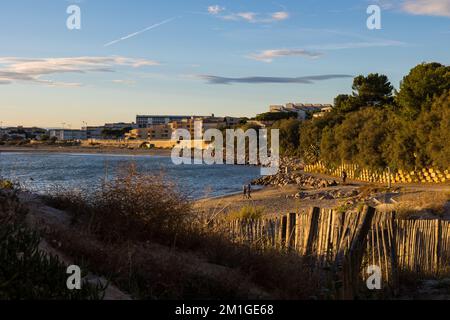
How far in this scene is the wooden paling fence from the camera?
9242 millimetres

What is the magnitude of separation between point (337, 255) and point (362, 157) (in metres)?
43.7

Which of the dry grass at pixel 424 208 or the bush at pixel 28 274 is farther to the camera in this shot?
the dry grass at pixel 424 208

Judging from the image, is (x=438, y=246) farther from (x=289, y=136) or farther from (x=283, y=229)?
(x=289, y=136)

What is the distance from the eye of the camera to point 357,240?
9.03m

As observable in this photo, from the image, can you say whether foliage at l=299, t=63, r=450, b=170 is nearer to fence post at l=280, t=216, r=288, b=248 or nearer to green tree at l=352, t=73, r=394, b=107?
green tree at l=352, t=73, r=394, b=107

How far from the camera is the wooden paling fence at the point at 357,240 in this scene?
9242 millimetres

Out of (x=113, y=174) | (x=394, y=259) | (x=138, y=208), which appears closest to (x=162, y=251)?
(x=138, y=208)

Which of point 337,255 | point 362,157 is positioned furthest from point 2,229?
point 362,157

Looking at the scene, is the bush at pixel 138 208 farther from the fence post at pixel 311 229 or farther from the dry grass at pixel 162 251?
the fence post at pixel 311 229

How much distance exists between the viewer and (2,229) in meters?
6.94

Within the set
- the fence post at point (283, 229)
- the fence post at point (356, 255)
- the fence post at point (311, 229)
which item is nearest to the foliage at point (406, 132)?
the fence post at point (283, 229)

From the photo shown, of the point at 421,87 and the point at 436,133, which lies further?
the point at 421,87

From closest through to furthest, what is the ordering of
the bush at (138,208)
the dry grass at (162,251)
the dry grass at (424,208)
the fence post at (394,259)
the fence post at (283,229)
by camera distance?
the dry grass at (162,251)
the bush at (138,208)
the fence post at (394,259)
the fence post at (283,229)
the dry grass at (424,208)
